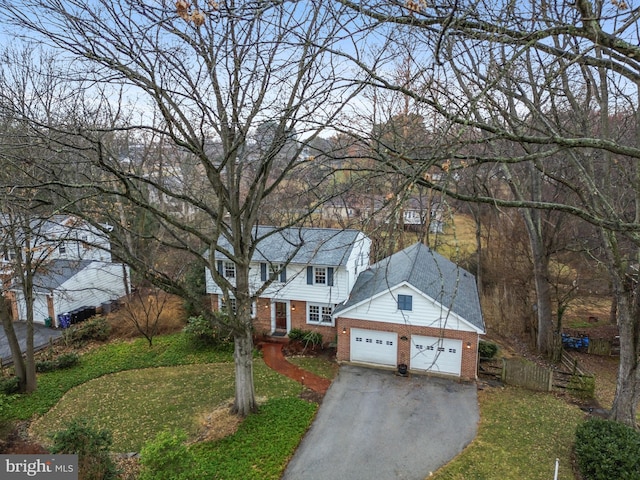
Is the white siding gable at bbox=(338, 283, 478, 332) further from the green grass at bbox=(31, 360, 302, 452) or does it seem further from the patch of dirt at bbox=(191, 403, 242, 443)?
the patch of dirt at bbox=(191, 403, 242, 443)

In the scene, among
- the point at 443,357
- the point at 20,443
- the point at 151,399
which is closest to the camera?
the point at 20,443

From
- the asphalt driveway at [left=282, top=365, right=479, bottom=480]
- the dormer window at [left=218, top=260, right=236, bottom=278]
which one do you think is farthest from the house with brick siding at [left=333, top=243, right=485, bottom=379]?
the dormer window at [left=218, top=260, right=236, bottom=278]

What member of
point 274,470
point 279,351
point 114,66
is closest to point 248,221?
point 114,66

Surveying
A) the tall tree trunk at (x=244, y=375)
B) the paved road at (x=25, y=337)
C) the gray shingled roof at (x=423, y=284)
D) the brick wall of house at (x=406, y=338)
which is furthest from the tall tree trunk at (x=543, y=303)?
the paved road at (x=25, y=337)

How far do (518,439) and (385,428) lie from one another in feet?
11.4

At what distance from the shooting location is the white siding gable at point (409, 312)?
1414 cm

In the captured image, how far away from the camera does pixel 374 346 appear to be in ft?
50.6

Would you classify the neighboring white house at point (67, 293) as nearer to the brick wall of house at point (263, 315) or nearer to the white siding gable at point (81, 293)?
the white siding gable at point (81, 293)

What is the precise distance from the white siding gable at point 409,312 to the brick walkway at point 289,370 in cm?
252

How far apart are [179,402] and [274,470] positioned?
476cm

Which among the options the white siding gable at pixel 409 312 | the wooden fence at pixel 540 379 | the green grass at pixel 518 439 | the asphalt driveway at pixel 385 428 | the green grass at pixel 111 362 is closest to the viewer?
the green grass at pixel 518 439

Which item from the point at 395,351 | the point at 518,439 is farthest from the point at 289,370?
the point at 518,439

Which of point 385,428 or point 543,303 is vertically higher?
point 543,303

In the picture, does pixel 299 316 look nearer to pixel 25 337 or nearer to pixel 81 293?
pixel 81 293
